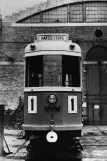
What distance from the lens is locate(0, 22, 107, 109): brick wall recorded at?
23.6m

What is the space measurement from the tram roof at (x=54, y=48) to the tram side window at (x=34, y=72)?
200mm

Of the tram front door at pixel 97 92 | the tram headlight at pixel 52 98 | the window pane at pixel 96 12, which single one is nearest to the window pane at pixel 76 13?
the window pane at pixel 96 12

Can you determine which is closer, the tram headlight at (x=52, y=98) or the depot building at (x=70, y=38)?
the tram headlight at (x=52, y=98)

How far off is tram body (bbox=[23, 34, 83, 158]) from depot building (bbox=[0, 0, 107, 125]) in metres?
13.9

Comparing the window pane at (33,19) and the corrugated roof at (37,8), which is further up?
the corrugated roof at (37,8)

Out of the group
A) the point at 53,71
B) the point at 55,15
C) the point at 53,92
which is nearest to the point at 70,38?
the point at 55,15

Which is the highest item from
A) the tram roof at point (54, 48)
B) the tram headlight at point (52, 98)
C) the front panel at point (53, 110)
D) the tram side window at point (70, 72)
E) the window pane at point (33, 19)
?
the window pane at point (33, 19)

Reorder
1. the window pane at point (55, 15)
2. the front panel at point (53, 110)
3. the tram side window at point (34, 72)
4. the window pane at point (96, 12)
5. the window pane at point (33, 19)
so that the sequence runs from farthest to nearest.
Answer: the window pane at point (33, 19)
the window pane at point (55, 15)
the window pane at point (96, 12)
the tram side window at point (34, 72)
the front panel at point (53, 110)

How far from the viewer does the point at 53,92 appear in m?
9.12

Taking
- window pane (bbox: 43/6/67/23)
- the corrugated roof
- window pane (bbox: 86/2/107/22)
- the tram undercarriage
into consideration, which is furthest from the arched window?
the tram undercarriage

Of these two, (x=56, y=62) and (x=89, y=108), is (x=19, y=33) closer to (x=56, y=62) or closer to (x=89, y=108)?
(x=89, y=108)

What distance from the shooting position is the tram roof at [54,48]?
9461 mm

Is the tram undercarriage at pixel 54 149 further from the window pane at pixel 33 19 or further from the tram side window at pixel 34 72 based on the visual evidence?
the window pane at pixel 33 19

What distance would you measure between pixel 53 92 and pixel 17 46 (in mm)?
15246
